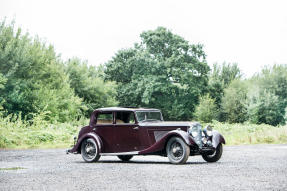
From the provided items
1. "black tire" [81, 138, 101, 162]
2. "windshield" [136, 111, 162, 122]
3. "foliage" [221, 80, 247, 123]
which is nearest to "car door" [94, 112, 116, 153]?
"black tire" [81, 138, 101, 162]

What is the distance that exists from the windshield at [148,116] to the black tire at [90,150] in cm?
160

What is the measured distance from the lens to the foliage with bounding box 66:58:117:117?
46750mm

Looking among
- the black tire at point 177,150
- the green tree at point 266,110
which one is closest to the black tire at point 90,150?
the black tire at point 177,150

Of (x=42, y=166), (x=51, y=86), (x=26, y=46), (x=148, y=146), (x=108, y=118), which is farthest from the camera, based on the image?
(x=51, y=86)

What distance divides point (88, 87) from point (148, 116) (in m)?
34.6

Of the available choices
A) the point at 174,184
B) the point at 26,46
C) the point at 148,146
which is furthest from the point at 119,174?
the point at 26,46

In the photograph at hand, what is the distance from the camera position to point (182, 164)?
11930 mm

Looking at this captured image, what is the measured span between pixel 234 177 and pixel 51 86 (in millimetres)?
29497

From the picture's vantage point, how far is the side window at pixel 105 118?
43.9ft

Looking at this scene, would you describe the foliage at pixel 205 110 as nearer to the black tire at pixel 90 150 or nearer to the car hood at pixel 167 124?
the black tire at pixel 90 150

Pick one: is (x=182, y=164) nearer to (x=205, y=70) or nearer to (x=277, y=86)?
(x=205, y=70)

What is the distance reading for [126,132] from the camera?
1291 centimetres

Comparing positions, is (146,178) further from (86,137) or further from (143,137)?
(86,137)

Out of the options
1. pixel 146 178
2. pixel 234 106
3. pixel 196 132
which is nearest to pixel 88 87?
pixel 234 106
